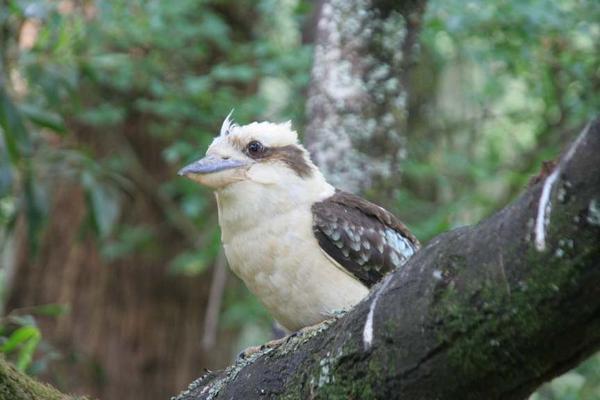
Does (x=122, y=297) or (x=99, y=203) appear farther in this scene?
(x=122, y=297)

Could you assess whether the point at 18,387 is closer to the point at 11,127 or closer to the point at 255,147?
the point at 255,147

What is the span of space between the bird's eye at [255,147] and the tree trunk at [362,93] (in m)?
0.79

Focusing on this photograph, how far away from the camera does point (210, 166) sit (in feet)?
11.0

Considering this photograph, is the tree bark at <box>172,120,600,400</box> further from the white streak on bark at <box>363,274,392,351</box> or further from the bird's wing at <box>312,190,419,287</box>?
the bird's wing at <box>312,190,419,287</box>

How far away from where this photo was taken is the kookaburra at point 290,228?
3225 millimetres

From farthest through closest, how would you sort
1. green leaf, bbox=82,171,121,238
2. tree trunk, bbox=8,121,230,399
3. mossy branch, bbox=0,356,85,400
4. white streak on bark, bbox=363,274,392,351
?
tree trunk, bbox=8,121,230,399, green leaf, bbox=82,171,121,238, mossy branch, bbox=0,356,85,400, white streak on bark, bbox=363,274,392,351

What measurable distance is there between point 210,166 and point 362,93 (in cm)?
118

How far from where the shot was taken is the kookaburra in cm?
322

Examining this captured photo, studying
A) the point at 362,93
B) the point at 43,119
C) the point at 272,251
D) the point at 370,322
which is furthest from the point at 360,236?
the point at 43,119

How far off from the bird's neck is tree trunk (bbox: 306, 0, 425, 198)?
848 millimetres

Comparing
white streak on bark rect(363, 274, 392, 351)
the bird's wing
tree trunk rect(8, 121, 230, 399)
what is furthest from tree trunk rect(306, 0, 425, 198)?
tree trunk rect(8, 121, 230, 399)

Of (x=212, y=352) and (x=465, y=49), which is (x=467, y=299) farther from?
(x=212, y=352)

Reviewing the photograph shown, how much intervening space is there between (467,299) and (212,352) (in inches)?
241

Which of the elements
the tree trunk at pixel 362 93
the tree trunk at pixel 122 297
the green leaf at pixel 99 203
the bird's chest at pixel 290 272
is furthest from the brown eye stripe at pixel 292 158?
the tree trunk at pixel 122 297
